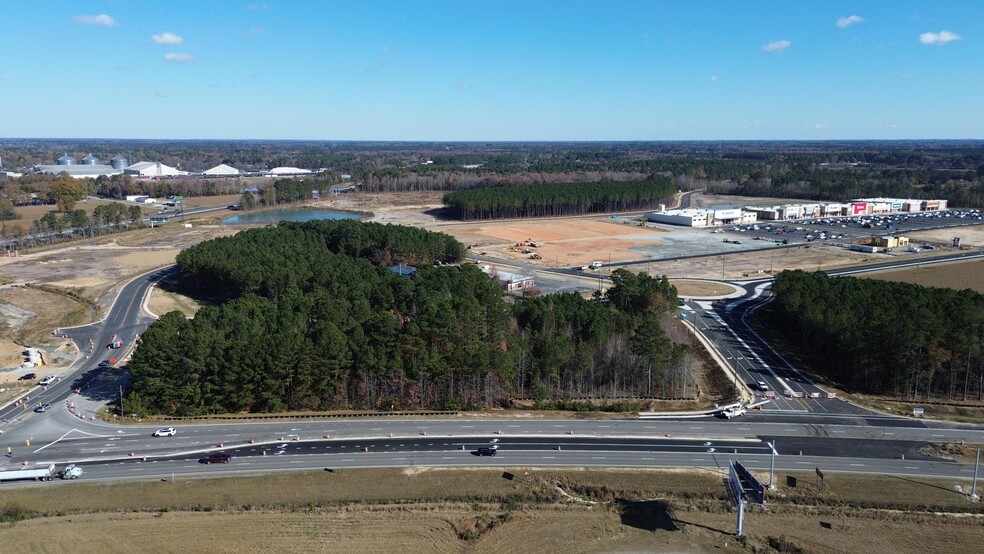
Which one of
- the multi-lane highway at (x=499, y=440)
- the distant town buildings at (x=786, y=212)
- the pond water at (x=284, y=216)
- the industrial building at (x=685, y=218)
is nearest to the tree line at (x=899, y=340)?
the multi-lane highway at (x=499, y=440)

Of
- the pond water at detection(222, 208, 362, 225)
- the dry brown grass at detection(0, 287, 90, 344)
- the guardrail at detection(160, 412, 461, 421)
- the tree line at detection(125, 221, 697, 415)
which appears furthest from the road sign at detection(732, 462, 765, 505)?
the pond water at detection(222, 208, 362, 225)

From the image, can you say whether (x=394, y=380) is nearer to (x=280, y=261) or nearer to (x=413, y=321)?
(x=413, y=321)

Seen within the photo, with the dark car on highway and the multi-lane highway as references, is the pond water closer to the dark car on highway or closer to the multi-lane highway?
the multi-lane highway

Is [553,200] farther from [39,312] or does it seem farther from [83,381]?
[83,381]

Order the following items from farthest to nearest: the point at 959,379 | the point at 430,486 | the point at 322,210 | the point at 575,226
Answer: the point at 322,210 < the point at 575,226 < the point at 959,379 < the point at 430,486

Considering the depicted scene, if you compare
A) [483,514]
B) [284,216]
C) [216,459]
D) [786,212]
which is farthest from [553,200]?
[483,514]

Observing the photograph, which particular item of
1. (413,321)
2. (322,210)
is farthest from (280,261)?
(322,210)
